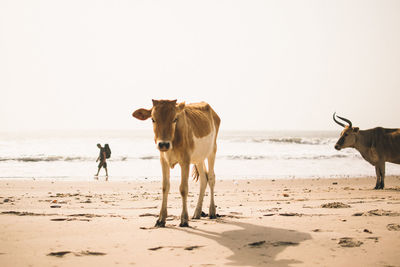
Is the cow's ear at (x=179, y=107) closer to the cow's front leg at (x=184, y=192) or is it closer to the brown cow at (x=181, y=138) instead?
the brown cow at (x=181, y=138)

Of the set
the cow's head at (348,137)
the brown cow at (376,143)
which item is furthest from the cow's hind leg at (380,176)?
the cow's head at (348,137)

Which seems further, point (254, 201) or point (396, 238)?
point (254, 201)

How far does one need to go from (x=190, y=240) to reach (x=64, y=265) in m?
1.77

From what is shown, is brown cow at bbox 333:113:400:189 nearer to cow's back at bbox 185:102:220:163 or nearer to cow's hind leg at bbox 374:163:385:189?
cow's hind leg at bbox 374:163:385:189

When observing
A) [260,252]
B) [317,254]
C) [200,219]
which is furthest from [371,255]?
[200,219]

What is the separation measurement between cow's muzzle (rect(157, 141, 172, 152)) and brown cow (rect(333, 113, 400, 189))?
10.7 metres

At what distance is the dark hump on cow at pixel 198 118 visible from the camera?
7406mm

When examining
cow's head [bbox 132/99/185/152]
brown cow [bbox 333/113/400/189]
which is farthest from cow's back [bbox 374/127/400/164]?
cow's head [bbox 132/99/185/152]

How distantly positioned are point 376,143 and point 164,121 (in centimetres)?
1128

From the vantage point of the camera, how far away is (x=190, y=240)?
A: 5.67m

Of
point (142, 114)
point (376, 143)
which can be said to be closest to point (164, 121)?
point (142, 114)

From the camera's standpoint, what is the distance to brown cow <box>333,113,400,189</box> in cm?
1488

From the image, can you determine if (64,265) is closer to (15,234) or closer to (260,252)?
(15,234)

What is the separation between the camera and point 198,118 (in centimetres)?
773
